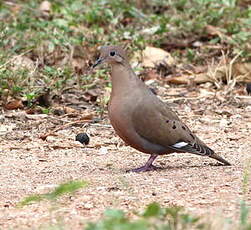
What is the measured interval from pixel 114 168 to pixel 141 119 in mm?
449

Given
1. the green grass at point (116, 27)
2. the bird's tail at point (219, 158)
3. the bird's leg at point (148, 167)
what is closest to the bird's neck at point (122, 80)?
the bird's leg at point (148, 167)

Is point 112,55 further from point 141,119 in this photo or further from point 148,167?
point 148,167

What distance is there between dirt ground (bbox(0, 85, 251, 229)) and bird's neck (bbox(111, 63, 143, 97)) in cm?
54

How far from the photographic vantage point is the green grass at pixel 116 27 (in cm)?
951

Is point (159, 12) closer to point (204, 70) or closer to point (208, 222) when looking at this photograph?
point (204, 70)

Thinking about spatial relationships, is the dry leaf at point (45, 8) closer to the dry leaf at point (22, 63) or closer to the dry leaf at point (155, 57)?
the dry leaf at point (155, 57)

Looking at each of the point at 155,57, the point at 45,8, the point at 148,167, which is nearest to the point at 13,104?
the point at 148,167

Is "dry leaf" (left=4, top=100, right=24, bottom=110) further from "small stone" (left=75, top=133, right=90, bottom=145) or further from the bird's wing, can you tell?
the bird's wing

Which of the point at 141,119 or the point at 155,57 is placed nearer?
the point at 141,119

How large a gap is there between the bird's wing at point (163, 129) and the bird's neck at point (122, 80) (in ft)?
0.52

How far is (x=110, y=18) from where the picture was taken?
34.7ft

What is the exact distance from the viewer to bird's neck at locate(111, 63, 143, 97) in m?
6.12

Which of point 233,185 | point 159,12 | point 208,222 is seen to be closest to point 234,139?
point 233,185

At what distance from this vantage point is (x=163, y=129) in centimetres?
618
